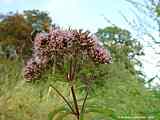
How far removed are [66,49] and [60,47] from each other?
1.7 inches

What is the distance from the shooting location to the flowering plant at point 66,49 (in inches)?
107

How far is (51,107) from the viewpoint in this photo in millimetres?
6152

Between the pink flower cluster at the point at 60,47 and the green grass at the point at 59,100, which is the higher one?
the pink flower cluster at the point at 60,47

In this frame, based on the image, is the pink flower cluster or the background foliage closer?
the pink flower cluster

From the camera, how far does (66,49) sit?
2725mm

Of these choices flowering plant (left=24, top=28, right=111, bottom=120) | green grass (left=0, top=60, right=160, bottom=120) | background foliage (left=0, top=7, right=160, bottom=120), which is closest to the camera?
flowering plant (left=24, top=28, right=111, bottom=120)

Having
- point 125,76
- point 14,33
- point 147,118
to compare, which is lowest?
point 147,118

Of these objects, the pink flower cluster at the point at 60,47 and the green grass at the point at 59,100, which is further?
the green grass at the point at 59,100

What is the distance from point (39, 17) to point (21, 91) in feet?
76.5

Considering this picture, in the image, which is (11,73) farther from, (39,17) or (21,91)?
(39,17)

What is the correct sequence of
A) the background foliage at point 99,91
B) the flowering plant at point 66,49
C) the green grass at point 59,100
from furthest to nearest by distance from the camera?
1. the green grass at point 59,100
2. the background foliage at point 99,91
3. the flowering plant at point 66,49

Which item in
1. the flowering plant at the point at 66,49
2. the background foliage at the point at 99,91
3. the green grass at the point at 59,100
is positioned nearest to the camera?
the flowering plant at the point at 66,49

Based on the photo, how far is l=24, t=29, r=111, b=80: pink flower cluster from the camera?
107 inches

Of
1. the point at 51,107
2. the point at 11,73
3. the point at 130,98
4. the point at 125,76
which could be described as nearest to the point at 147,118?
the point at 130,98
